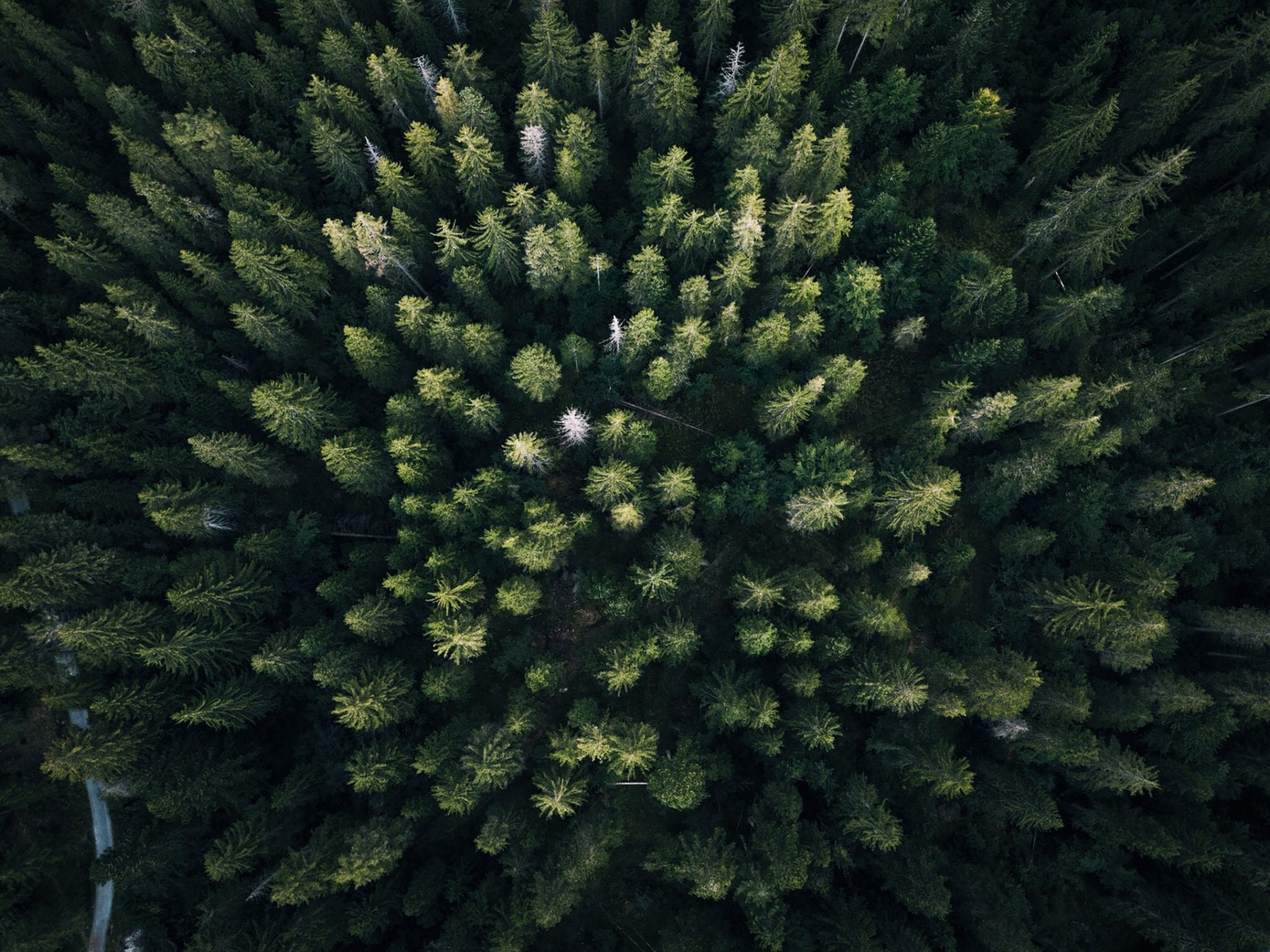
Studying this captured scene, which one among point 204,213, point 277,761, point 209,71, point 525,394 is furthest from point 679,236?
point 277,761

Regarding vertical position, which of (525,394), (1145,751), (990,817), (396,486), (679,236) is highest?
(679,236)

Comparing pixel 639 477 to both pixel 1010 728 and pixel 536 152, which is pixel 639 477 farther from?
pixel 1010 728

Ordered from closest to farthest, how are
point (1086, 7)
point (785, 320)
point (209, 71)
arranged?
point (785, 320), point (209, 71), point (1086, 7)

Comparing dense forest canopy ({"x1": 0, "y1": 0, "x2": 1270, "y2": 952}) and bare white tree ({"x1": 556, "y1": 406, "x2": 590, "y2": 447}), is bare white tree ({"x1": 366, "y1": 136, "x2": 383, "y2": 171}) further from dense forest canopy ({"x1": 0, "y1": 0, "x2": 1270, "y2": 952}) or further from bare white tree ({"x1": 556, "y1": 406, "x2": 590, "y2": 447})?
bare white tree ({"x1": 556, "y1": 406, "x2": 590, "y2": 447})

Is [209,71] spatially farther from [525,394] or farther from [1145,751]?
[1145,751]

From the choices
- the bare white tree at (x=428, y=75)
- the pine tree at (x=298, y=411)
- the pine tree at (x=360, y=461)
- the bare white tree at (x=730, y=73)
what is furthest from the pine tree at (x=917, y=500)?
the bare white tree at (x=428, y=75)

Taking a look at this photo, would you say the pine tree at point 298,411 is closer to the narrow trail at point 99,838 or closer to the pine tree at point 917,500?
the narrow trail at point 99,838
